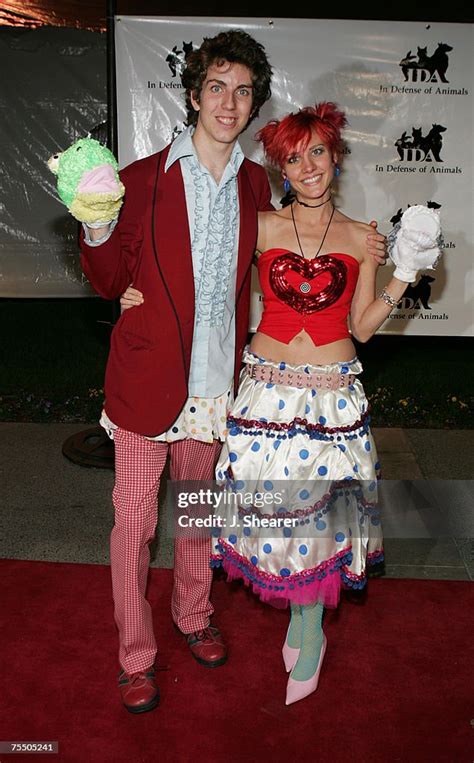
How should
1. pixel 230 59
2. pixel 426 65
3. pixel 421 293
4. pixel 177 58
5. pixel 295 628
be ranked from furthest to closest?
pixel 421 293 → pixel 426 65 → pixel 177 58 → pixel 295 628 → pixel 230 59

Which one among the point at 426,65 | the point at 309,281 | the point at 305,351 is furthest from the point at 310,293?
the point at 426,65

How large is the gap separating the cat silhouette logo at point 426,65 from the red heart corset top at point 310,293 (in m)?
2.29

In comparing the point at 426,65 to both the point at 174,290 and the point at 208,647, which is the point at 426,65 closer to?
the point at 174,290

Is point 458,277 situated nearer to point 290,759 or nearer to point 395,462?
point 395,462

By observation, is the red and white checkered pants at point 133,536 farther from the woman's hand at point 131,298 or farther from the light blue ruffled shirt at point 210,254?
the woman's hand at point 131,298

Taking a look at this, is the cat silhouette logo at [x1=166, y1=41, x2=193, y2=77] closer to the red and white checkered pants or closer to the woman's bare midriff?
the woman's bare midriff

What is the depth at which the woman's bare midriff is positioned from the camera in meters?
2.41

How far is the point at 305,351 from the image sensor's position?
2412 millimetres

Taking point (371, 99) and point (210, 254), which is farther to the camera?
point (371, 99)

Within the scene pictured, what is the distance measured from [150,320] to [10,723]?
116 cm

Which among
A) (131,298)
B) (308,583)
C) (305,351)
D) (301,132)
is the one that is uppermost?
(301,132)

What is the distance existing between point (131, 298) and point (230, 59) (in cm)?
71

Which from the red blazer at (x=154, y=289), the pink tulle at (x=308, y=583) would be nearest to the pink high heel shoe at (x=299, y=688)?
the pink tulle at (x=308, y=583)

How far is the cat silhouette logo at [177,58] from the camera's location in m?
4.12
